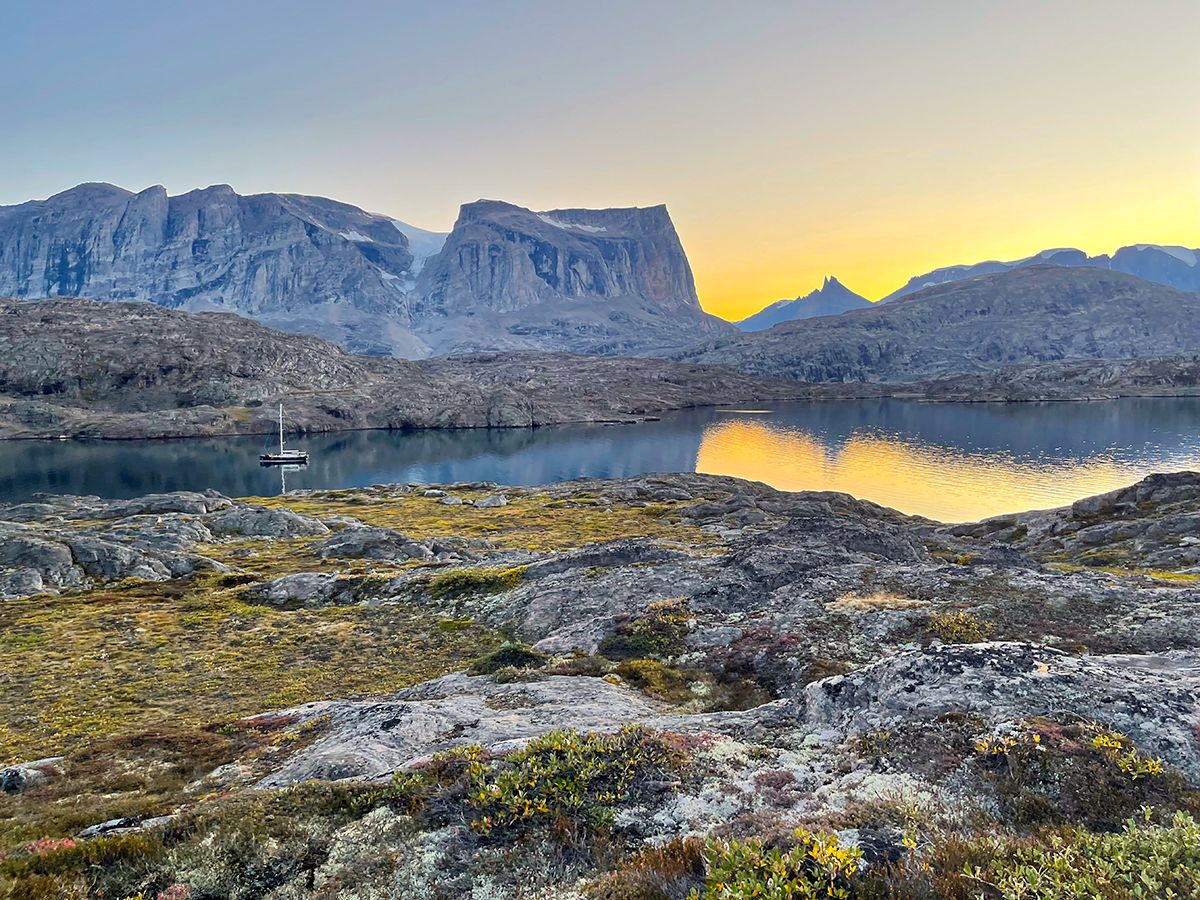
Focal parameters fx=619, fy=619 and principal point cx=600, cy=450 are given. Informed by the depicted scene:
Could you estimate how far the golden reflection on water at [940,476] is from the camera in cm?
12762

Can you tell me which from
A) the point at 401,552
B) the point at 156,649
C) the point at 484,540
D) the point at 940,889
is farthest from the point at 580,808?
the point at 484,540

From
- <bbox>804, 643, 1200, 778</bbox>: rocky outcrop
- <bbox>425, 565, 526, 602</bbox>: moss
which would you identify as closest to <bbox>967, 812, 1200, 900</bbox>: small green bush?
<bbox>804, 643, 1200, 778</bbox>: rocky outcrop

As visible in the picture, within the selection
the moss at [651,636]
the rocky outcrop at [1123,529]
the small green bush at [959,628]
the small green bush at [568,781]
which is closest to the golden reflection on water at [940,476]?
the rocky outcrop at [1123,529]

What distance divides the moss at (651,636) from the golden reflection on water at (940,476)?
109 metres

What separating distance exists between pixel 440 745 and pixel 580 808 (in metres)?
5.39

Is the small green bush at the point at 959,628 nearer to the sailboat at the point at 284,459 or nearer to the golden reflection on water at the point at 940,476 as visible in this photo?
the golden reflection on water at the point at 940,476

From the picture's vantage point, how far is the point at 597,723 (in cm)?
1520

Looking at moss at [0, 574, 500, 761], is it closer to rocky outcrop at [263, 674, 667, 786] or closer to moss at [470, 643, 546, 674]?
moss at [470, 643, 546, 674]

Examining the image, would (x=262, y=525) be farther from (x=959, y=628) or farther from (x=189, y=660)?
(x=959, y=628)

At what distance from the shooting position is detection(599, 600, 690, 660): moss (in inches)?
904

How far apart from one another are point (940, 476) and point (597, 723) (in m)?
164

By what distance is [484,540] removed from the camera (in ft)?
234

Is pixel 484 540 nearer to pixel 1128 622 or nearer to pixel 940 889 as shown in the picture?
pixel 1128 622

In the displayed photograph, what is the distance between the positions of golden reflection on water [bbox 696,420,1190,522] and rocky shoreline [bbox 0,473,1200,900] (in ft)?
300
